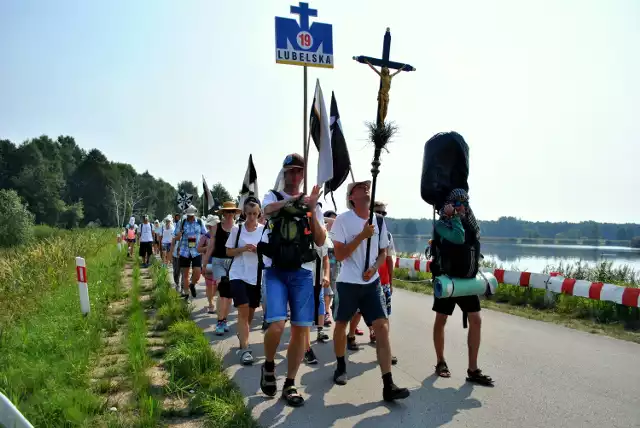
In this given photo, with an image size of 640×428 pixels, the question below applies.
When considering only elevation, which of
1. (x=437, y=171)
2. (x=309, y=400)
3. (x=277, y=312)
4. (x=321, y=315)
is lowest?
(x=309, y=400)

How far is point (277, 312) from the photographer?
169 inches

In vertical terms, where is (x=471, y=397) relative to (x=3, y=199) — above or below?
below

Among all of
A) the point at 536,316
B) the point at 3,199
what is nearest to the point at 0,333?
the point at 536,316

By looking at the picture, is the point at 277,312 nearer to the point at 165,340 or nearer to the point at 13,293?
the point at 165,340

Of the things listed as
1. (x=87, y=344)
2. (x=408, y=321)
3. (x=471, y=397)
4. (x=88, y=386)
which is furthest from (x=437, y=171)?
(x=87, y=344)

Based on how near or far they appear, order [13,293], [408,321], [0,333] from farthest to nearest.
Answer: [13,293] < [408,321] < [0,333]

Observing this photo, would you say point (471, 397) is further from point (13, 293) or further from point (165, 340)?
point (13, 293)

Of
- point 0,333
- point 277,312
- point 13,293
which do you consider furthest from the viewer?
point 13,293

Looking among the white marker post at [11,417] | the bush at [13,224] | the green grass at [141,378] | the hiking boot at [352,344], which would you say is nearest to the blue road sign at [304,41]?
the hiking boot at [352,344]

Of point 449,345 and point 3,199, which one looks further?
point 3,199

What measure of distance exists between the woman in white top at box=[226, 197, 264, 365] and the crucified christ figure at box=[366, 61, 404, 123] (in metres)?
2.19

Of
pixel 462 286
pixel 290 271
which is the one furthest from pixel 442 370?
pixel 290 271

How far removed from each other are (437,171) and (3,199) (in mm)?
52500

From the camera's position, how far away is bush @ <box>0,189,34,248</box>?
141ft
